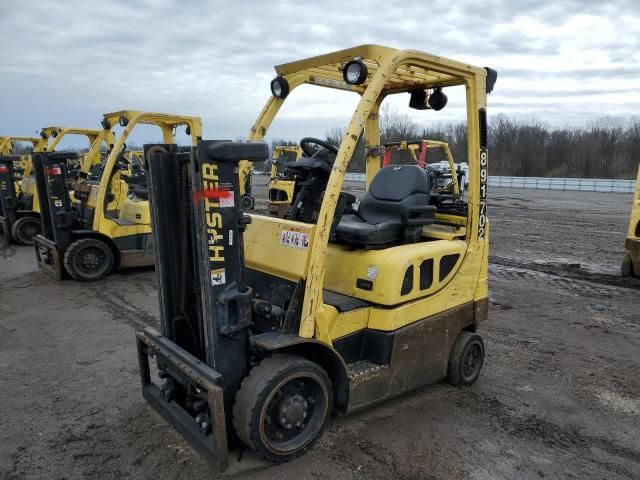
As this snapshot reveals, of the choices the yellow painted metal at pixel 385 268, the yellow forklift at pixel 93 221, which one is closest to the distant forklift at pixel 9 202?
the yellow forklift at pixel 93 221

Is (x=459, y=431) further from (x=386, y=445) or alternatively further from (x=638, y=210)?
(x=638, y=210)

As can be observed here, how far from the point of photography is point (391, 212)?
4.18 meters

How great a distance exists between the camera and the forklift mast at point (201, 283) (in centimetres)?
282

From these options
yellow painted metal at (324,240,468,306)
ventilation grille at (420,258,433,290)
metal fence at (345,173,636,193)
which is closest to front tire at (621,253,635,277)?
yellow painted metal at (324,240,468,306)

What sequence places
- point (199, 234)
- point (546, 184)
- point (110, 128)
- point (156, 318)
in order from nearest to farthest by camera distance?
point (199, 234), point (156, 318), point (110, 128), point (546, 184)

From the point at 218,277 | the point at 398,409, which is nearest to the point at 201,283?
the point at 218,277

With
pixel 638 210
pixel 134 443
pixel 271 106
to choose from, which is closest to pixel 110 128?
pixel 271 106

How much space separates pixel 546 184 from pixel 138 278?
108 feet

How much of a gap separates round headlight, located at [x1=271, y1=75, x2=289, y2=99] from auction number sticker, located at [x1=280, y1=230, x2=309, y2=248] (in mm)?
1173

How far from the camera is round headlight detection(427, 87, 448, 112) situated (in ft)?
13.8

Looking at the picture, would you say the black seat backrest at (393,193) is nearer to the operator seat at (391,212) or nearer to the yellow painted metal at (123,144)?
the operator seat at (391,212)

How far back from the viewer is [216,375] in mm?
2895

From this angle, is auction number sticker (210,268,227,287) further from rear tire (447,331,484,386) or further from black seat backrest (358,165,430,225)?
rear tire (447,331,484,386)

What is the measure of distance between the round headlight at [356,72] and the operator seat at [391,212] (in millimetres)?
1065
